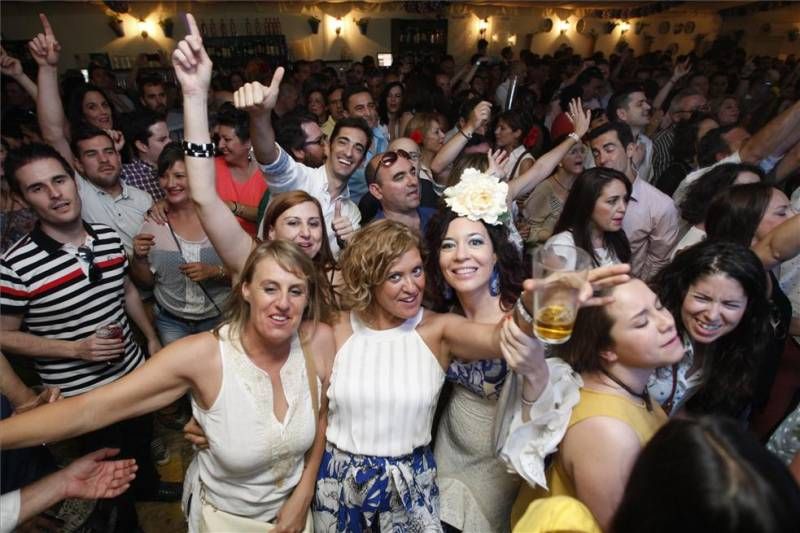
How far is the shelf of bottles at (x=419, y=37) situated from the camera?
13.3 meters

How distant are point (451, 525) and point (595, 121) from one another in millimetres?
4275

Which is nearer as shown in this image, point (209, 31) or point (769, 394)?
point (769, 394)

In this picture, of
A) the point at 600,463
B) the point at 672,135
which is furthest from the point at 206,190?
the point at 672,135

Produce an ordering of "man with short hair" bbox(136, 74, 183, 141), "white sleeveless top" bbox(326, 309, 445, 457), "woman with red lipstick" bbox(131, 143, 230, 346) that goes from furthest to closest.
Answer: "man with short hair" bbox(136, 74, 183, 141), "woman with red lipstick" bbox(131, 143, 230, 346), "white sleeveless top" bbox(326, 309, 445, 457)

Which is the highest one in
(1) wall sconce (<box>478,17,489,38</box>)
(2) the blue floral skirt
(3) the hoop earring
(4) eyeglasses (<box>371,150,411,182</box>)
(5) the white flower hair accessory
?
(1) wall sconce (<box>478,17,489,38</box>)

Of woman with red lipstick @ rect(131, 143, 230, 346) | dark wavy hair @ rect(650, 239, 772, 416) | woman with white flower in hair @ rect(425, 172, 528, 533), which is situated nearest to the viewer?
dark wavy hair @ rect(650, 239, 772, 416)

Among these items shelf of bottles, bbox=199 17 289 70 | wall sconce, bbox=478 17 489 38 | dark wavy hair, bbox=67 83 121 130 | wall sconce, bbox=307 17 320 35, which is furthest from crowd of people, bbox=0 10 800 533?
wall sconce, bbox=478 17 489 38

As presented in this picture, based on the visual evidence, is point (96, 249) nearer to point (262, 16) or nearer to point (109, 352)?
point (109, 352)

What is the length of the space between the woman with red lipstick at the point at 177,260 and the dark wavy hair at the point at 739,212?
260cm

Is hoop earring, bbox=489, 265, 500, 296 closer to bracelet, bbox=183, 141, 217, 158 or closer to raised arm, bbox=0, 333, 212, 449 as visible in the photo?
raised arm, bbox=0, 333, 212, 449

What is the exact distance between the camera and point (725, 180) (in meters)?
2.94

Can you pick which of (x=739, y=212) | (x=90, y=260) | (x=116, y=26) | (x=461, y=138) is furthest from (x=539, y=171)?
(x=116, y=26)

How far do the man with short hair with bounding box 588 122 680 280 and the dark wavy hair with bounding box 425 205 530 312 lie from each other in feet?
4.65

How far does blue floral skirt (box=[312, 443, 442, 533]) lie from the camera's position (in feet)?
5.83
